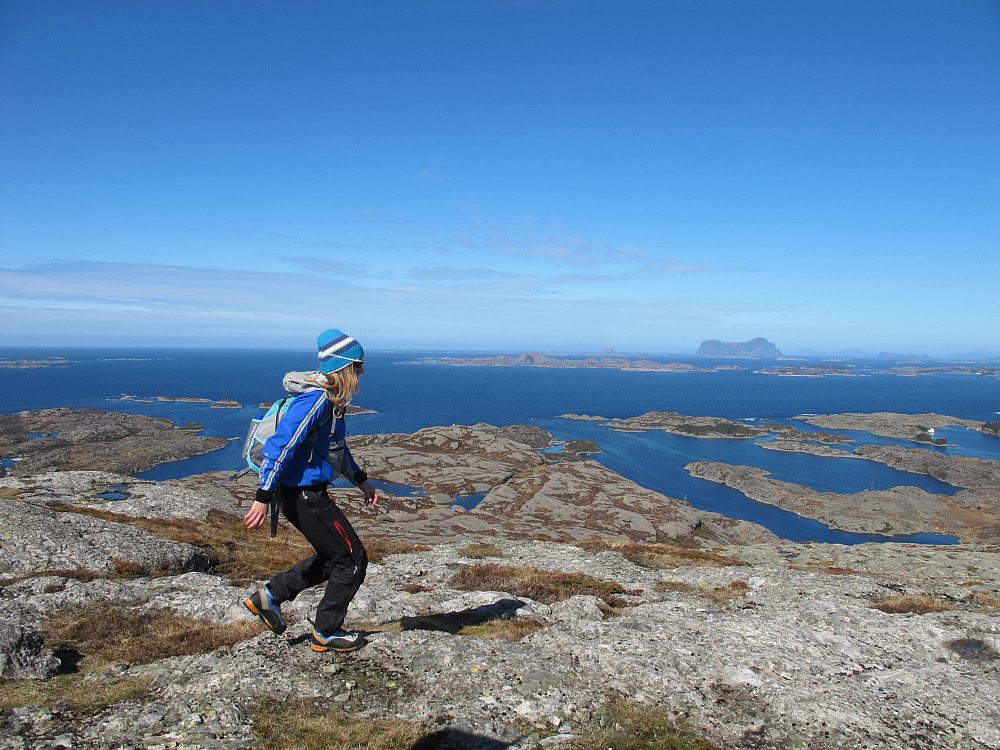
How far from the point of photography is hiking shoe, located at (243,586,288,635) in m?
7.11

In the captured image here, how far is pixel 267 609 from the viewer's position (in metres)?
7.16

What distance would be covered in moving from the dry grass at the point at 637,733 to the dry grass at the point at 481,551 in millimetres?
11925

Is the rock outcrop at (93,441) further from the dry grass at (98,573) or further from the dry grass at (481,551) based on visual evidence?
the dry grass at (98,573)

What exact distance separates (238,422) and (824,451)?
160m

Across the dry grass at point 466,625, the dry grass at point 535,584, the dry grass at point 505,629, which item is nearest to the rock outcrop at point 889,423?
the dry grass at point 535,584

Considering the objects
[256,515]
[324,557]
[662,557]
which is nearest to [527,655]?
[324,557]

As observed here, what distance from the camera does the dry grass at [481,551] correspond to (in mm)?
18266

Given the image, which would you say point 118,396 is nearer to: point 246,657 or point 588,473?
point 588,473

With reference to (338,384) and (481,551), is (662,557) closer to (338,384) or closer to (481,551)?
(481,551)

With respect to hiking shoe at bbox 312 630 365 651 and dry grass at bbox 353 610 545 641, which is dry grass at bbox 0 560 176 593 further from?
dry grass at bbox 353 610 545 641

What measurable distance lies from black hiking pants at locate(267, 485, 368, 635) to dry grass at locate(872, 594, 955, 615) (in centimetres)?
1061

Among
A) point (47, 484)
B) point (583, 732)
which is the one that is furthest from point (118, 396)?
point (583, 732)

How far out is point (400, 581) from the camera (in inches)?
502

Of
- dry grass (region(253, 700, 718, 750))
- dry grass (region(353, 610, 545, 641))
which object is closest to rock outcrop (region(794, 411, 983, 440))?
dry grass (region(353, 610, 545, 641))
